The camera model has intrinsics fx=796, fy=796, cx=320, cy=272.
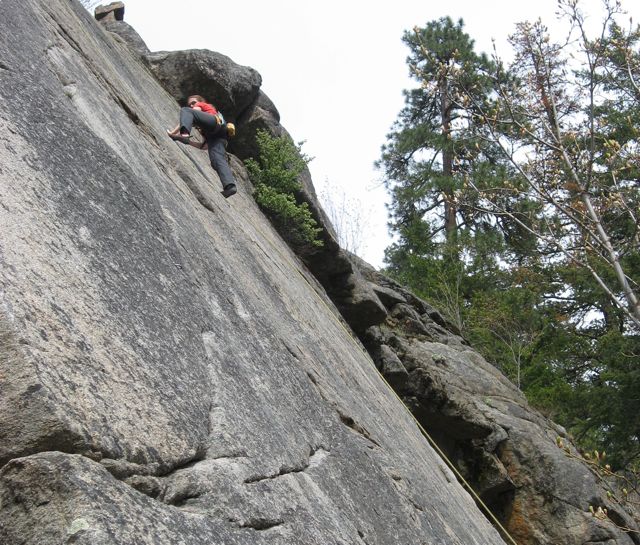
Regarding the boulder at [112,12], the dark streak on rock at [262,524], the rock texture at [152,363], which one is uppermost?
the boulder at [112,12]

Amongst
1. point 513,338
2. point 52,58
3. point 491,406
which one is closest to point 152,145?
point 52,58

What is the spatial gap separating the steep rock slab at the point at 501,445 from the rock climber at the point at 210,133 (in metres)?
4.05

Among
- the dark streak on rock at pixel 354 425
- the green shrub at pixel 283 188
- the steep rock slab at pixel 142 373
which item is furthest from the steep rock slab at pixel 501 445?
the dark streak on rock at pixel 354 425

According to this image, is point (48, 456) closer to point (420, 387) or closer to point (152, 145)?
point (152, 145)

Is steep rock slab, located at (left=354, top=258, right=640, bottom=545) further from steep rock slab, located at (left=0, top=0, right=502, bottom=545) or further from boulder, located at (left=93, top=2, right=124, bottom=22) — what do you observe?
boulder, located at (left=93, top=2, right=124, bottom=22)

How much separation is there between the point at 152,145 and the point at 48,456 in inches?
182

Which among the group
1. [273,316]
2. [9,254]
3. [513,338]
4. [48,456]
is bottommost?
Result: [48,456]

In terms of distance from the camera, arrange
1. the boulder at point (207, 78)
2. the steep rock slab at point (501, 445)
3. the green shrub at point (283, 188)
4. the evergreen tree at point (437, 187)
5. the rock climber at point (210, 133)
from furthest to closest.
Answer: the evergreen tree at point (437, 187) < the boulder at point (207, 78) < the green shrub at point (283, 188) < the steep rock slab at point (501, 445) < the rock climber at point (210, 133)

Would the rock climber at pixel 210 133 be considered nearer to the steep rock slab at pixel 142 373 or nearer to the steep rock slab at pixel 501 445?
the steep rock slab at pixel 142 373

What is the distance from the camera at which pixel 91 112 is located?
196 inches

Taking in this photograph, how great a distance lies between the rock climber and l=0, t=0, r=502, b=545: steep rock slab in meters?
1.73

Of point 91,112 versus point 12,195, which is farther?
point 91,112

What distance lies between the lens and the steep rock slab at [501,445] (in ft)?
34.2

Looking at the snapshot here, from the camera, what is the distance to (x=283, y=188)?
37.7 ft
